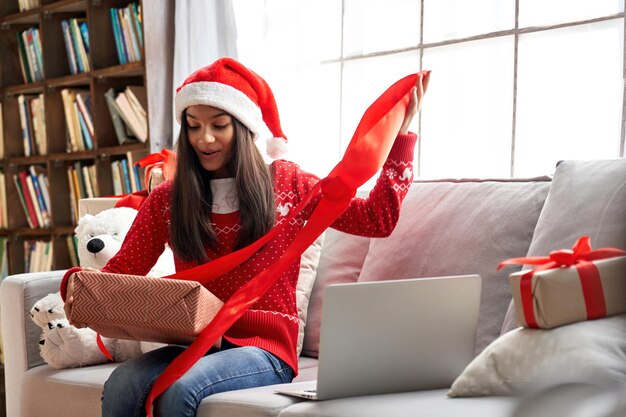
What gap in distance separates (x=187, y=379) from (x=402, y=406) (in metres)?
0.46

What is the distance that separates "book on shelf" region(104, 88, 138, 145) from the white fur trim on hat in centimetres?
157

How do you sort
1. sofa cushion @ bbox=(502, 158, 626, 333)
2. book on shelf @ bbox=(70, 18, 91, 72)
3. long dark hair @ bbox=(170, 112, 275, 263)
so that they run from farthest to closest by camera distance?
1. book on shelf @ bbox=(70, 18, 91, 72)
2. long dark hair @ bbox=(170, 112, 275, 263)
3. sofa cushion @ bbox=(502, 158, 626, 333)

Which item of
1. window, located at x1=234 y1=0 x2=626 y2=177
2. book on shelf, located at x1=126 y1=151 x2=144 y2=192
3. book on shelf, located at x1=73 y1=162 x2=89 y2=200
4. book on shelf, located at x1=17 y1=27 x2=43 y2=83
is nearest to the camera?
window, located at x1=234 y1=0 x2=626 y2=177

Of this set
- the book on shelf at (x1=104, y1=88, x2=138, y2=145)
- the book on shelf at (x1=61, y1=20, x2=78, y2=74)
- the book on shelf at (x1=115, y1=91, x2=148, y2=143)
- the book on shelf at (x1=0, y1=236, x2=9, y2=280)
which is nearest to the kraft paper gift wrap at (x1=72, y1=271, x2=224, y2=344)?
the book on shelf at (x1=115, y1=91, x2=148, y2=143)

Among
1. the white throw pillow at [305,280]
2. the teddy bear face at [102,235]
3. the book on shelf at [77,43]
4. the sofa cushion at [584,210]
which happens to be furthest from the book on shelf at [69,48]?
the sofa cushion at [584,210]

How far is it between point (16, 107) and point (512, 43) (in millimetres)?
2611

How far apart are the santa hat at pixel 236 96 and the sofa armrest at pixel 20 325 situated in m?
0.62

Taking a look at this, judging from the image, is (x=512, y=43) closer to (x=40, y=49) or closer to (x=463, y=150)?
(x=463, y=150)

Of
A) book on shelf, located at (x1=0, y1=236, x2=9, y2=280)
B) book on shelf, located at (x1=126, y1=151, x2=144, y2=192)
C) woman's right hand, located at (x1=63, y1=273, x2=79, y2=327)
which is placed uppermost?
book on shelf, located at (x1=126, y1=151, x2=144, y2=192)

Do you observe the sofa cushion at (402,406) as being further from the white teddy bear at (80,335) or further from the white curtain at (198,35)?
the white curtain at (198,35)

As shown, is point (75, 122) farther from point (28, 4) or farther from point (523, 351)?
point (523, 351)

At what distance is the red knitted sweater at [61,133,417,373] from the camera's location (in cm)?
175

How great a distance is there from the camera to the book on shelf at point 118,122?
11.2 ft

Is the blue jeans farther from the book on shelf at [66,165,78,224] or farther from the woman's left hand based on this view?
the book on shelf at [66,165,78,224]
